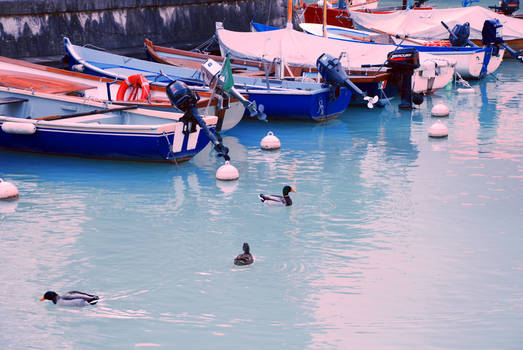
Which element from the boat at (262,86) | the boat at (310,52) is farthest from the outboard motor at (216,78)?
the boat at (310,52)

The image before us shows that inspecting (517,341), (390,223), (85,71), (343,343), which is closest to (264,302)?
(343,343)

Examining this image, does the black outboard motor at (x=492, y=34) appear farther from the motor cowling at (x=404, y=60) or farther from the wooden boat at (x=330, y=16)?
the wooden boat at (x=330, y=16)

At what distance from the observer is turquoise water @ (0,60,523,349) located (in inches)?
256

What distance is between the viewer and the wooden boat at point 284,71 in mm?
17484

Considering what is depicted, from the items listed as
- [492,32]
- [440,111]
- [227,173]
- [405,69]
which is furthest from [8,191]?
[492,32]

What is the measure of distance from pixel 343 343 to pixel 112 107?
823 centimetres

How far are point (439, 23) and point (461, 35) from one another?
3.38 metres

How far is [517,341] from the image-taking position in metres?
6.25

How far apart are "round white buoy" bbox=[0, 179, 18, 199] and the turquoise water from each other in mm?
177

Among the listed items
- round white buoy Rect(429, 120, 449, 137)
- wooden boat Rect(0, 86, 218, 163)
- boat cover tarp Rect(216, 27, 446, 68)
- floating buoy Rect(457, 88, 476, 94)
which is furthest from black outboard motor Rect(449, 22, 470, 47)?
wooden boat Rect(0, 86, 218, 163)

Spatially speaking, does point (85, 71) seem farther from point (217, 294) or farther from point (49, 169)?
point (217, 294)

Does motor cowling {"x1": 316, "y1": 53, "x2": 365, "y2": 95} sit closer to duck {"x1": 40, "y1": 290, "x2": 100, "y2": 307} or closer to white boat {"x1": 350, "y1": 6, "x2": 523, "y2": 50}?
duck {"x1": 40, "y1": 290, "x2": 100, "y2": 307}

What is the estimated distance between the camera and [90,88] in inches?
590

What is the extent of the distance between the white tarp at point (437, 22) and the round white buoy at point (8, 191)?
1991 centimetres
